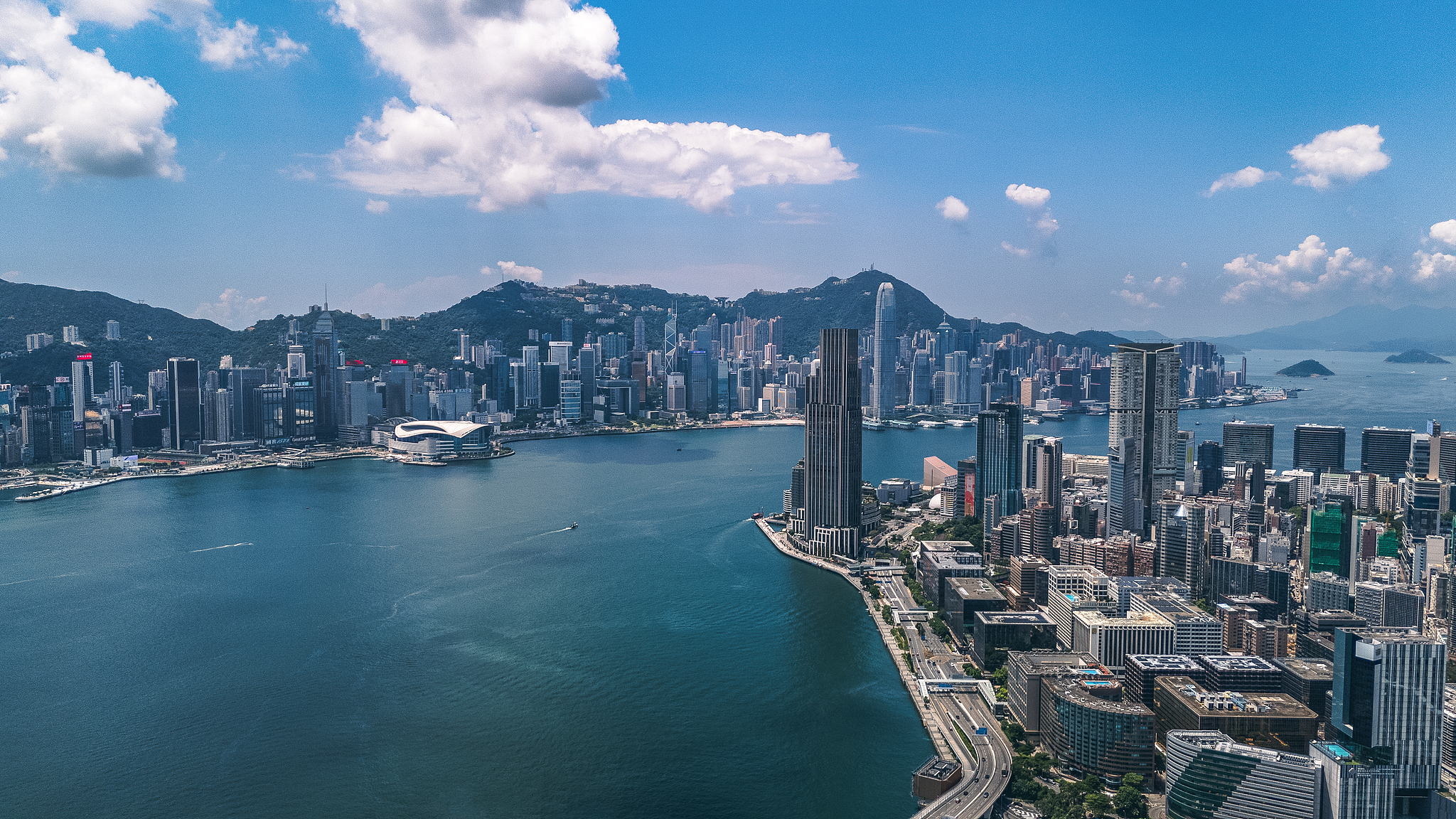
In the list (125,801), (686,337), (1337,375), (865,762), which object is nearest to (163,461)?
(125,801)

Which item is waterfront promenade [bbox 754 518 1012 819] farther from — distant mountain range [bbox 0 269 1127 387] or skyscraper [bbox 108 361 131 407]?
distant mountain range [bbox 0 269 1127 387]

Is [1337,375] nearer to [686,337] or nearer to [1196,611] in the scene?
[686,337]

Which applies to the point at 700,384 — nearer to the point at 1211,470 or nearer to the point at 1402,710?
the point at 1211,470

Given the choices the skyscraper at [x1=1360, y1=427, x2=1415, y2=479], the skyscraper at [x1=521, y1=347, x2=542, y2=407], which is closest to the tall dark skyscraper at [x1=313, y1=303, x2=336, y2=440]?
the skyscraper at [x1=521, y1=347, x2=542, y2=407]

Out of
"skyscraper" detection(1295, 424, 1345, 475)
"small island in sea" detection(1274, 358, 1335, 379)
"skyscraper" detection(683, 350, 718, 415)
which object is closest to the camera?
"skyscraper" detection(1295, 424, 1345, 475)

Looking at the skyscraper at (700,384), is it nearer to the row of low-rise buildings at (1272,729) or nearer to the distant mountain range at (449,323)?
the distant mountain range at (449,323)

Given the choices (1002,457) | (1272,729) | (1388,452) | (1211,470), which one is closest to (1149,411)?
(1211,470)
